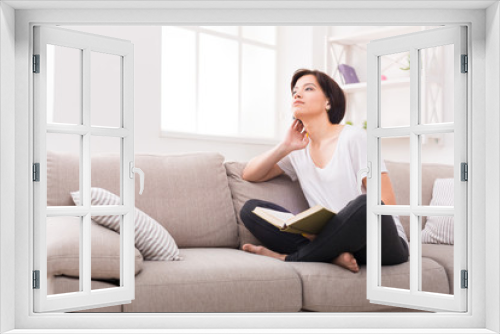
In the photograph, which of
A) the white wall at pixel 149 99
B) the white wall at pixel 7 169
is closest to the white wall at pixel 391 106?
Result: the white wall at pixel 149 99

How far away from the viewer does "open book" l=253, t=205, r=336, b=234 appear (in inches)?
109

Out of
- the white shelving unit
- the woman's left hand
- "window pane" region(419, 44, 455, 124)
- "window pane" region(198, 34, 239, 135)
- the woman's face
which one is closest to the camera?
the woman's left hand

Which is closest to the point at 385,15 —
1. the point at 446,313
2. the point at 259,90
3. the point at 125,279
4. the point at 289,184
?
the point at 446,313

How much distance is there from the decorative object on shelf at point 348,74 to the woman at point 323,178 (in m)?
1.11

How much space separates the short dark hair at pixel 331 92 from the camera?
11.7 feet

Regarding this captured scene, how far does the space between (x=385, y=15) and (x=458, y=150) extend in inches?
19.0

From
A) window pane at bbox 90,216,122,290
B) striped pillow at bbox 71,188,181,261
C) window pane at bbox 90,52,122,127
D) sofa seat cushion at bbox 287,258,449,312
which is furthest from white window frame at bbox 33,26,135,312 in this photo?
window pane at bbox 90,52,122,127

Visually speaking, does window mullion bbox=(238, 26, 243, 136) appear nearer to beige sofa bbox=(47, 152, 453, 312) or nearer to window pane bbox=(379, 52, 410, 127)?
window pane bbox=(379, 52, 410, 127)

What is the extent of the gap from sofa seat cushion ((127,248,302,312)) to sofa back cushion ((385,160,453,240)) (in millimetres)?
1072

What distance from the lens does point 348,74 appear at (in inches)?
184

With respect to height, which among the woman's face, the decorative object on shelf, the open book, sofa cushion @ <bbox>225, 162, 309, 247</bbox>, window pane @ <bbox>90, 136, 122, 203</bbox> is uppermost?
the decorative object on shelf

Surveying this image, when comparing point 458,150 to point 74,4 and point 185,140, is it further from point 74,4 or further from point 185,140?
point 185,140

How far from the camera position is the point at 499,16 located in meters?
1.66

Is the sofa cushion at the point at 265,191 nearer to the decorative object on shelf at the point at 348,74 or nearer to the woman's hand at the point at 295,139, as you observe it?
the woman's hand at the point at 295,139
